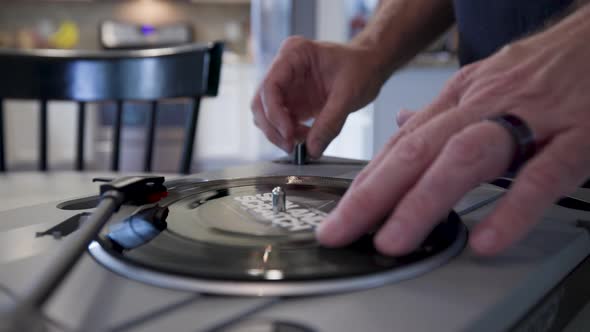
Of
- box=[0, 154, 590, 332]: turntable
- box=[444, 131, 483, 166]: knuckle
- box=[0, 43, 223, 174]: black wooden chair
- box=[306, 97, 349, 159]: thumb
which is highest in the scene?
box=[0, 43, 223, 174]: black wooden chair

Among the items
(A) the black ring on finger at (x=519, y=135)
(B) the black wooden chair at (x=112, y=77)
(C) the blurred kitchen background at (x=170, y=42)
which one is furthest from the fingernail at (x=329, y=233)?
(C) the blurred kitchen background at (x=170, y=42)

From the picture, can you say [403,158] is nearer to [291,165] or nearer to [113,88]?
[291,165]

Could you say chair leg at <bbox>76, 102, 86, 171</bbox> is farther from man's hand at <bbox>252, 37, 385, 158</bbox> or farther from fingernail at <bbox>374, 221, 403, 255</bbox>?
fingernail at <bbox>374, 221, 403, 255</bbox>

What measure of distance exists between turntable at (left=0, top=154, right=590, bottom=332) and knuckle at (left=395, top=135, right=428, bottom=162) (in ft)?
0.18

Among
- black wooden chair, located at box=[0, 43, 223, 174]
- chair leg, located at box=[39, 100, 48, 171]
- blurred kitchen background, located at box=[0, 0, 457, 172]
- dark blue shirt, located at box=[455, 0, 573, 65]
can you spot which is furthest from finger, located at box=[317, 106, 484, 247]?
blurred kitchen background, located at box=[0, 0, 457, 172]

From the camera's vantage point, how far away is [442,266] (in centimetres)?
30

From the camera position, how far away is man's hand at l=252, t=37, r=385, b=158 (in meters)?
0.73

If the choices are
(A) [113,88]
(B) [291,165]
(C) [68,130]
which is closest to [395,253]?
(B) [291,165]

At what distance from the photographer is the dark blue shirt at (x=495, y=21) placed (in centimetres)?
72

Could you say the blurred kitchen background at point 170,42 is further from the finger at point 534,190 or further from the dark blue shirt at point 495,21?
the finger at point 534,190

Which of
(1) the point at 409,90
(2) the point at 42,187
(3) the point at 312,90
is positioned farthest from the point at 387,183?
(1) the point at 409,90

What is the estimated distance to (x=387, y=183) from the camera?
34 centimetres

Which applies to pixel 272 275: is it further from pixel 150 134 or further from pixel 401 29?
pixel 150 134

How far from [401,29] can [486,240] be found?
25.7 inches
